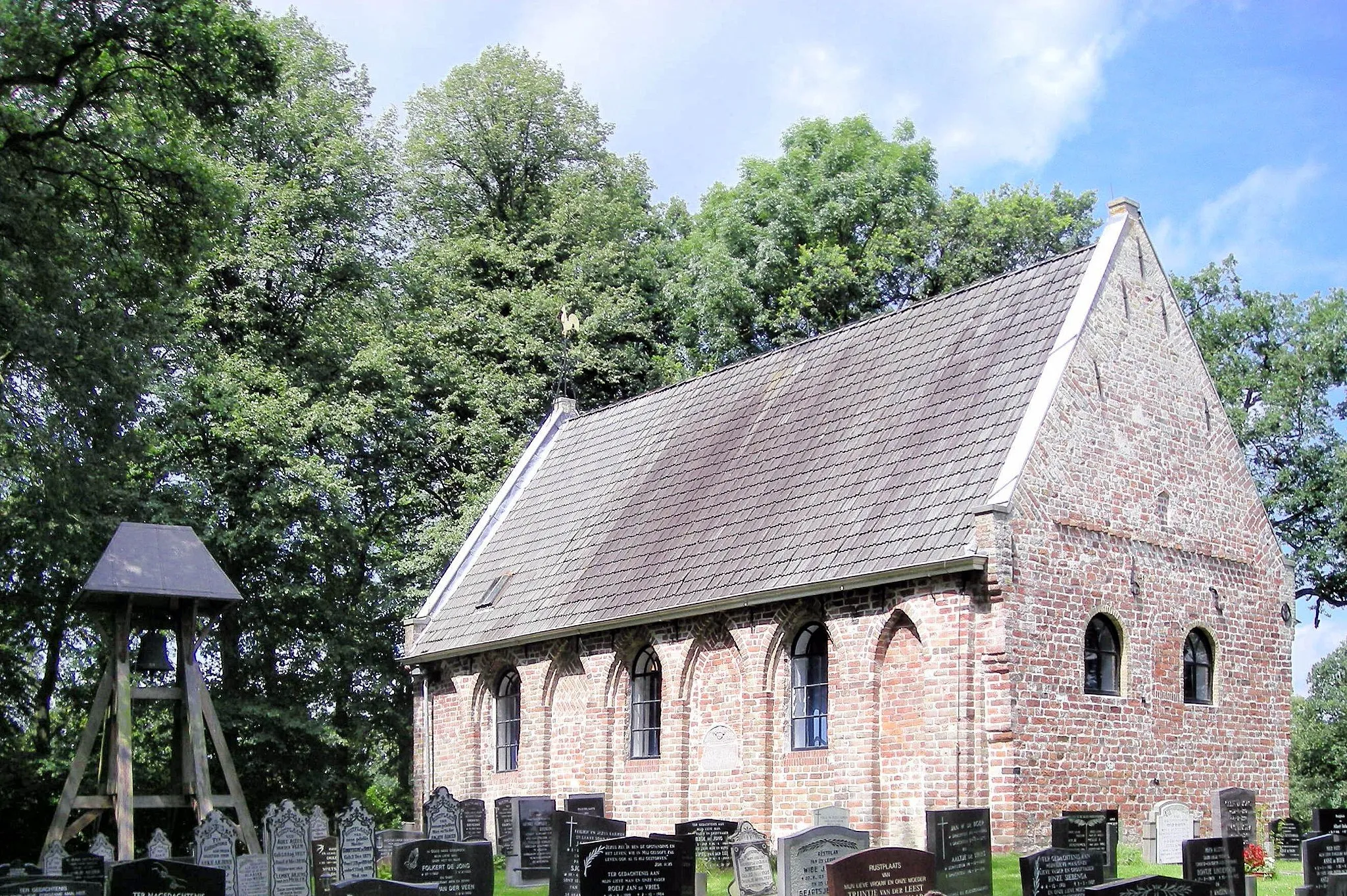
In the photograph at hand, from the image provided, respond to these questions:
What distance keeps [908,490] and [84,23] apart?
41.9 ft

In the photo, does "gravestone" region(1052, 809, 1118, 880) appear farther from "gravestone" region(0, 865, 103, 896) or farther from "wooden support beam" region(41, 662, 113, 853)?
"wooden support beam" region(41, 662, 113, 853)

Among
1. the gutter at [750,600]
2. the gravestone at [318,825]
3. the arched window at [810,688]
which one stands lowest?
the gravestone at [318,825]

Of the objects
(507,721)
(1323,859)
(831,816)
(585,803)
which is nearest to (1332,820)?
(1323,859)

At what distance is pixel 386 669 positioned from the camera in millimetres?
36250

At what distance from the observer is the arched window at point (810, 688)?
22.3 meters

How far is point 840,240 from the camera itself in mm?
42562

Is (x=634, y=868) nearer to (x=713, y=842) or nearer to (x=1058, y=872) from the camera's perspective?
(x=1058, y=872)

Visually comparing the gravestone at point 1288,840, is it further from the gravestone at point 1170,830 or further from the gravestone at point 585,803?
the gravestone at point 585,803

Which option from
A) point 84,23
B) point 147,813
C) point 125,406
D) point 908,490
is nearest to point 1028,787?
point 908,490

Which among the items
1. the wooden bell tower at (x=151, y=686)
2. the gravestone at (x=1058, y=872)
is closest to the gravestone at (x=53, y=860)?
the wooden bell tower at (x=151, y=686)

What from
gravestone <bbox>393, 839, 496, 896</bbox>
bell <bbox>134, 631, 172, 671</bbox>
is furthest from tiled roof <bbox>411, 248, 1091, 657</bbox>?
gravestone <bbox>393, 839, 496, 896</bbox>

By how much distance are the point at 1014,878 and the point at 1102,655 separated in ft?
15.8

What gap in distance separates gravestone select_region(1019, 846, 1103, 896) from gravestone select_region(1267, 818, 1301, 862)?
717 cm

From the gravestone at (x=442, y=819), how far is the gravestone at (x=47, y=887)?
8.92 meters
